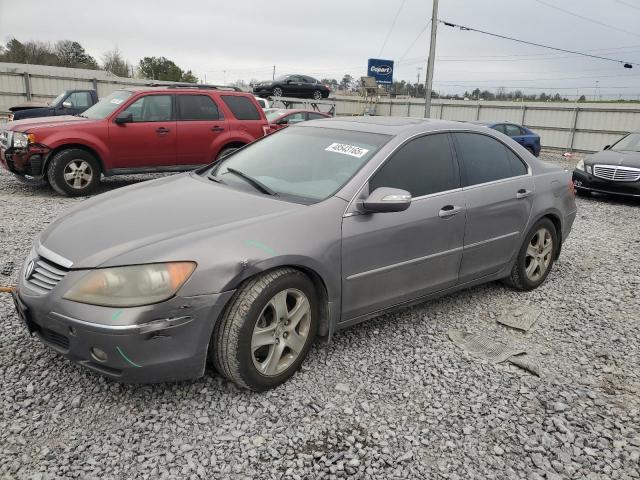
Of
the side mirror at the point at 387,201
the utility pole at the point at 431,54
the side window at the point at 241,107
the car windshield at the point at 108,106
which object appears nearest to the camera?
the side mirror at the point at 387,201

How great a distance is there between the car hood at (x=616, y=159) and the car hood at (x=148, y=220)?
931 centimetres

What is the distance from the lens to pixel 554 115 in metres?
24.0

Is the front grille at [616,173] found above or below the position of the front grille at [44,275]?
below

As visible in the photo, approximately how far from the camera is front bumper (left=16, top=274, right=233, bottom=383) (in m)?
2.44

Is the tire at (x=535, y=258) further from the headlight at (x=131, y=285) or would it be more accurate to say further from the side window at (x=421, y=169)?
the headlight at (x=131, y=285)

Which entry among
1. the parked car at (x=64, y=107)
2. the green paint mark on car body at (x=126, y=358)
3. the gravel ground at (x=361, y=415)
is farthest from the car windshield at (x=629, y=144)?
the parked car at (x=64, y=107)

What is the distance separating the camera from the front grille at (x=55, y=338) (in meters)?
2.59

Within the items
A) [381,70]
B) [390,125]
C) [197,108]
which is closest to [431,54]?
[381,70]

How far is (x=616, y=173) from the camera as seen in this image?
9992mm

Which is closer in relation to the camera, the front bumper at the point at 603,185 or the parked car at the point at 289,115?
the front bumper at the point at 603,185

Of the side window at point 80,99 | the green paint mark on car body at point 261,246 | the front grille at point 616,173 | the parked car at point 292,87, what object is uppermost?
the parked car at point 292,87

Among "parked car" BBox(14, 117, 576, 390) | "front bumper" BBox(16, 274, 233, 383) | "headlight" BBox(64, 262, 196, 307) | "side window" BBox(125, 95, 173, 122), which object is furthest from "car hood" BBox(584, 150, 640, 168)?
"headlight" BBox(64, 262, 196, 307)

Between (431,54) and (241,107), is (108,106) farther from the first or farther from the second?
(431,54)

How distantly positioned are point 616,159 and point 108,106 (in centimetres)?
967
